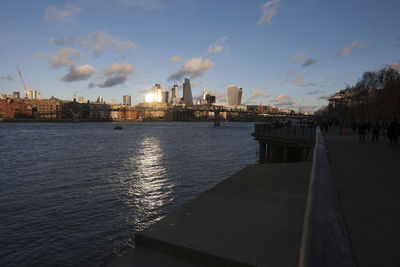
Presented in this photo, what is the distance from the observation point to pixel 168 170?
23.6 metres

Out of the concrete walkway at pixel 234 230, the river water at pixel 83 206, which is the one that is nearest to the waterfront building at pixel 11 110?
the river water at pixel 83 206

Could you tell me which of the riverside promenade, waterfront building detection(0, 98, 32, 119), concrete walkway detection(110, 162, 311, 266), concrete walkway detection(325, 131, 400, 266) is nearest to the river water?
concrete walkway detection(110, 162, 311, 266)

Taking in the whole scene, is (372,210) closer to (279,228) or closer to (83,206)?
(279,228)

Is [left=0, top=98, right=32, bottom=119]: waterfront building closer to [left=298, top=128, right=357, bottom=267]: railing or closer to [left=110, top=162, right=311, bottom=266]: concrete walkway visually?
[left=110, top=162, right=311, bottom=266]: concrete walkway

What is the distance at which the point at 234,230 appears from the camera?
199 inches

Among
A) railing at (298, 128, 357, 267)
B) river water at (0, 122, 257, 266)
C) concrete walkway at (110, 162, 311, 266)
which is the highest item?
railing at (298, 128, 357, 267)

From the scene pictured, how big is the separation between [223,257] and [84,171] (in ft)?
70.9

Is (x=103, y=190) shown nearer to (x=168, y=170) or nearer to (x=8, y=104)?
(x=168, y=170)

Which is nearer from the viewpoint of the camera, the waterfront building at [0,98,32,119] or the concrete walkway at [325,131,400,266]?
the concrete walkway at [325,131,400,266]

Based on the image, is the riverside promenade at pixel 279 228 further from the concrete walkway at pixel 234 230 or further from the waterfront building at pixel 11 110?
the waterfront building at pixel 11 110

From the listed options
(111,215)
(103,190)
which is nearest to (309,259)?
(111,215)

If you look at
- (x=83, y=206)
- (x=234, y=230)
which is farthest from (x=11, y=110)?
(x=234, y=230)

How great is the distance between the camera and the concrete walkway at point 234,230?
13.5ft

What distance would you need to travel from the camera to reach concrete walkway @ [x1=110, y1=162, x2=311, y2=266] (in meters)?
4.12
